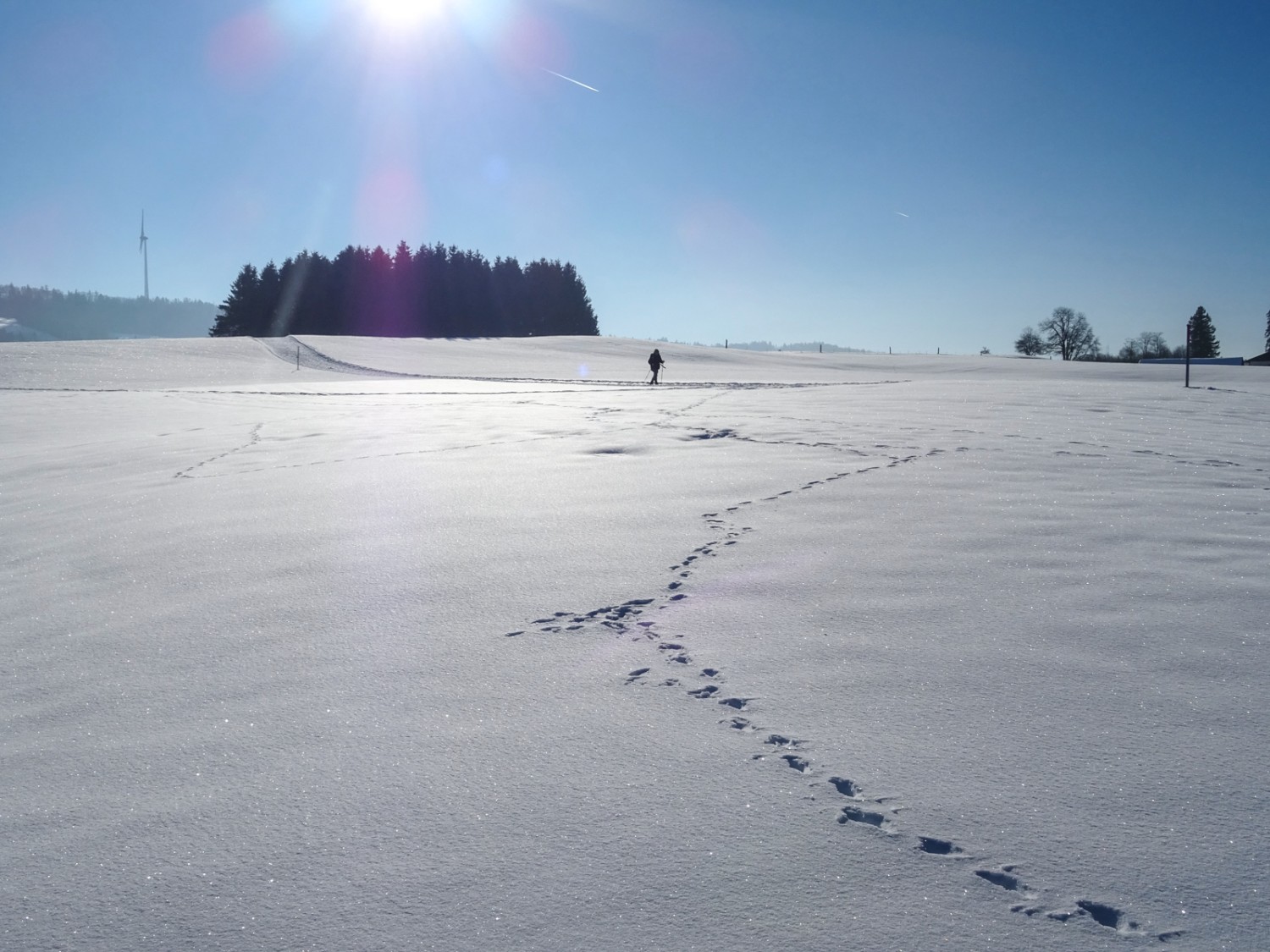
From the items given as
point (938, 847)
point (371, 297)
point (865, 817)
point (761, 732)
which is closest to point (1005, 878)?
point (938, 847)

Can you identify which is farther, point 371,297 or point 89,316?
point 89,316

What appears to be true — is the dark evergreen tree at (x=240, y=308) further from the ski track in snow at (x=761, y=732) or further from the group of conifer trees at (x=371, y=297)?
the ski track in snow at (x=761, y=732)

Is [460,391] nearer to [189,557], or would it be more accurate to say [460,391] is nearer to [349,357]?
[189,557]

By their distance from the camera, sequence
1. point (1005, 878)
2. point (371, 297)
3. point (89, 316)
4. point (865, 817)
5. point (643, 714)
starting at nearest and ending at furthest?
1. point (1005, 878)
2. point (865, 817)
3. point (643, 714)
4. point (371, 297)
5. point (89, 316)

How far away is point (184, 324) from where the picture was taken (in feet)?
516

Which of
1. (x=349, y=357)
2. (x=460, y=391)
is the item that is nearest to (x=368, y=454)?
(x=460, y=391)

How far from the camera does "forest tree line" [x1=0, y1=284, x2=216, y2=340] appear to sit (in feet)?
442

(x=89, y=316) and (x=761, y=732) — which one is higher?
(x=89, y=316)

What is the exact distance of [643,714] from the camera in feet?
7.21

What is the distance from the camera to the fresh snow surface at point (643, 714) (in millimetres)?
1517

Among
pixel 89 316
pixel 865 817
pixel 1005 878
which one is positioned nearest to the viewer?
pixel 1005 878

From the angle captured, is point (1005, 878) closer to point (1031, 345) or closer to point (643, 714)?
point (643, 714)

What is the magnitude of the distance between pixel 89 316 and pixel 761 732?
6698 inches

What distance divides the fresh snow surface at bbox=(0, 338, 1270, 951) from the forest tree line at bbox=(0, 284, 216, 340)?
147 metres
